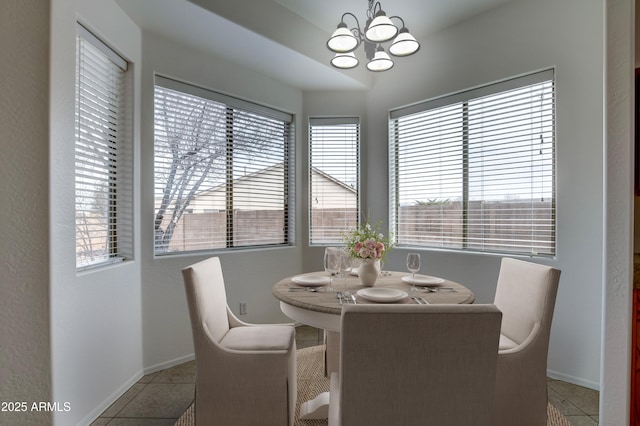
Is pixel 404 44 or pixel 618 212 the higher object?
pixel 404 44

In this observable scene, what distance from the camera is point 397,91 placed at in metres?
3.47

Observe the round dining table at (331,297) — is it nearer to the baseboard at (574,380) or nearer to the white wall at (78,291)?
the white wall at (78,291)

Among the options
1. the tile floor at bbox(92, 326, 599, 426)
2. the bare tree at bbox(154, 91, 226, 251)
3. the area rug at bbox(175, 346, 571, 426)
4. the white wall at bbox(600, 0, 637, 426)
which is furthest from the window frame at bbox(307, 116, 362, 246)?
the white wall at bbox(600, 0, 637, 426)

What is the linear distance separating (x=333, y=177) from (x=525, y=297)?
2359 millimetres

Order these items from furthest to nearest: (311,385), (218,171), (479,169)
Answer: (218,171)
(479,169)
(311,385)

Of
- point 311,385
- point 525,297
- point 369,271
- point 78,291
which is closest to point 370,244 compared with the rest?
point 369,271

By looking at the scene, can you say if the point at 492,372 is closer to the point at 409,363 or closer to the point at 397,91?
the point at 409,363

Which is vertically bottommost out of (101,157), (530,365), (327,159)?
(530,365)

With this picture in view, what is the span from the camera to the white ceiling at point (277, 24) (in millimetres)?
2381

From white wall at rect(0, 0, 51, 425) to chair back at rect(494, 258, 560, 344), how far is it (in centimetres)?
247

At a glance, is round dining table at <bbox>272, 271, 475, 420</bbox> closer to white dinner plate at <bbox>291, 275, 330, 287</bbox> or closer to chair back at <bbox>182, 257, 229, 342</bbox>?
white dinner plate at <bbox>291, 275, 330, 287</bbox>

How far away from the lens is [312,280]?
7.02 feet

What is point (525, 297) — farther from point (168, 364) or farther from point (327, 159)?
point (168, 364)

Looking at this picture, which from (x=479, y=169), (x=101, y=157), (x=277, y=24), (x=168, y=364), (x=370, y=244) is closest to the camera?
(x=370, y=244)
